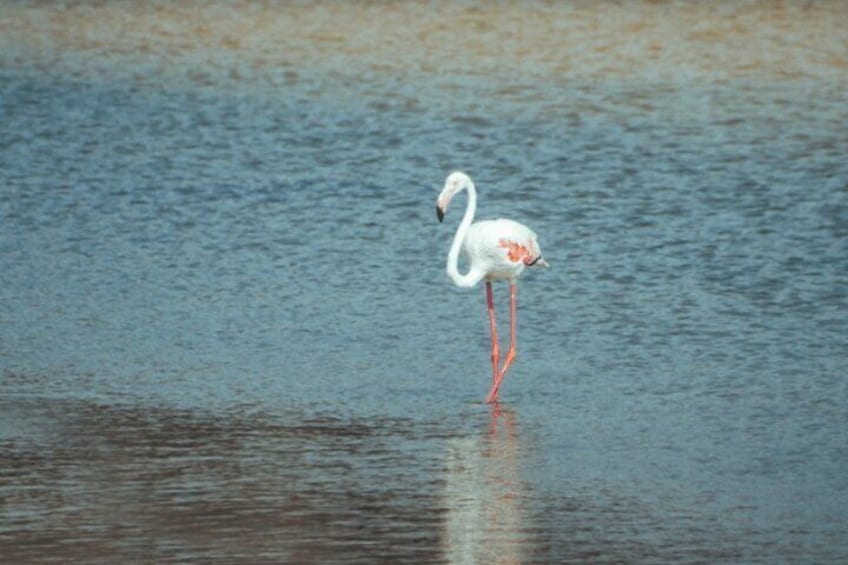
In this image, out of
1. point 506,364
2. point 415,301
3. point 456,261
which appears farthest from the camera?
point 415,301

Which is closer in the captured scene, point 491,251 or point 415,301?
point 491,251

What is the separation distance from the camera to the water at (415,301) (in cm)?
852

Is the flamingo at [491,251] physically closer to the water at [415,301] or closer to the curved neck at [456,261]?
the curved neck at [456,261]

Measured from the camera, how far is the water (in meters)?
8.52

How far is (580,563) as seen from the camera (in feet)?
25.5

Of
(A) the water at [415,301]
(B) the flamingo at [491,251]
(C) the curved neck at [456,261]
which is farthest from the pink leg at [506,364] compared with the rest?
(C) the curved neck at [456,261]

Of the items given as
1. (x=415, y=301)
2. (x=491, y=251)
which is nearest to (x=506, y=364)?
(x=491, y=251)

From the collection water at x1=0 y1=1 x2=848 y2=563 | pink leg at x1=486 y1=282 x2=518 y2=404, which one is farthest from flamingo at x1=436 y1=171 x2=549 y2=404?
water at x1=0 y1=1 x2=848 y2=563

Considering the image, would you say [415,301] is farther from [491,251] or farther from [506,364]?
[506,364]

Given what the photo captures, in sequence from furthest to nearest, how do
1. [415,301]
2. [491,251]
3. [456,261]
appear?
1. [415,301]
2. [456,261]
3. [491,251]

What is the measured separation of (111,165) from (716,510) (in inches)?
378

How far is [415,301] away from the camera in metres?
12.7

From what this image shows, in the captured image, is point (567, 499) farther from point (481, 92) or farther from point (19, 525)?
point (481, 92)

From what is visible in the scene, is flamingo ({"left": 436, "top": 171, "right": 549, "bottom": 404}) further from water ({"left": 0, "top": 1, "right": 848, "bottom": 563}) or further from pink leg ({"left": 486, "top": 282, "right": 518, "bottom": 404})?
water ({"left": 0, "top": 1, "right": 848, "bottom": 563})
